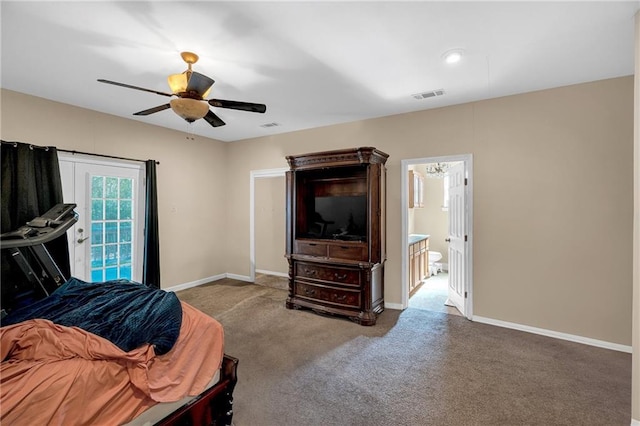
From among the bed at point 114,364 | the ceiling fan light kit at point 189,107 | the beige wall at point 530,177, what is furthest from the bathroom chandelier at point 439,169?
the bed at point 114,364

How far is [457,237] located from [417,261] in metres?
1.17

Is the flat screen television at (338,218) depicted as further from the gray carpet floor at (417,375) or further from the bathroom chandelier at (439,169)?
the bathroom chandelier at (439,169)

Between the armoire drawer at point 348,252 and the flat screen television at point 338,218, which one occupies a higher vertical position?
the flat screen television at point 338,218

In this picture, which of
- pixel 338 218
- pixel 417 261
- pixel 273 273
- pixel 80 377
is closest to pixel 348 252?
pixel 338 218

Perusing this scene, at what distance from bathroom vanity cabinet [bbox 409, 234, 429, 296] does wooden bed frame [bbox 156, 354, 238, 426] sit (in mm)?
3274

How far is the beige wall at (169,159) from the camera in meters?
3.44

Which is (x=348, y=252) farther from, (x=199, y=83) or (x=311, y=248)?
(x=199, y=83)

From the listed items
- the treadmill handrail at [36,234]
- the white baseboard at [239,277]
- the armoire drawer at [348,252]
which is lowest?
the white baseboard at [239,277]

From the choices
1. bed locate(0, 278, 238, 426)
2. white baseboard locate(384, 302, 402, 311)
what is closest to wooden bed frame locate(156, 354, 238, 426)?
bed locate(0, 278, 238, 426)

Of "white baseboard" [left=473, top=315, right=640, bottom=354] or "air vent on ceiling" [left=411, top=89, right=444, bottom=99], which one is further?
"air vent on ceiling" [left=411, top=89, right=444, bottom=99]

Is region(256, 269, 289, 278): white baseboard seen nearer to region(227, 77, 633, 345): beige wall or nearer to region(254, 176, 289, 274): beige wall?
region(254, 176, 289, 274): beige wall

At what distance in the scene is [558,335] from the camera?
3.18 metres

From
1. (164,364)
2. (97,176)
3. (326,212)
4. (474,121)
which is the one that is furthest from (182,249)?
(474,121)

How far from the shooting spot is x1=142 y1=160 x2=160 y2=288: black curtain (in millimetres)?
4348
